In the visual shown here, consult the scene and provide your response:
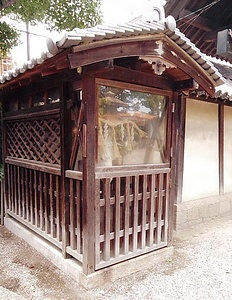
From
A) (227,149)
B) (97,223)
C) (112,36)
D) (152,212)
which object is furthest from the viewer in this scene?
(227,149)

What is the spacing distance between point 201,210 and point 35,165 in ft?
12.4

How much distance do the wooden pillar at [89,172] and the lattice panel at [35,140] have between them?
757 mm

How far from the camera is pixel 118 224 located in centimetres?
345

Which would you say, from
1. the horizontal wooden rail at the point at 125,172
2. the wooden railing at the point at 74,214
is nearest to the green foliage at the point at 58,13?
the wooden railing at the point at 74,214

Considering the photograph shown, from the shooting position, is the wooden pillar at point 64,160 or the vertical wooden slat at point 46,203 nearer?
the wooden pillar at point 64,160

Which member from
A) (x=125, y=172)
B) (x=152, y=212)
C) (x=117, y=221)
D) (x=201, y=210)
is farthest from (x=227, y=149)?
(x=117, y=221)

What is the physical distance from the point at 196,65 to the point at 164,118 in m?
0.93

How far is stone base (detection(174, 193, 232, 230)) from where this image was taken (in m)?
5.34

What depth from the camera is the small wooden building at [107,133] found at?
283 cm

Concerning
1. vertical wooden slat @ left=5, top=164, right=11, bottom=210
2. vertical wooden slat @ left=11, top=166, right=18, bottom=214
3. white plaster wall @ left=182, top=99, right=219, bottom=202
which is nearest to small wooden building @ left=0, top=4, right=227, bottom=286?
vertical wooden slat @ left=11, top=166, right=18, bottom=214

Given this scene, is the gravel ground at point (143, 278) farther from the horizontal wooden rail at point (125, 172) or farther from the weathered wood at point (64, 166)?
the horizontal wooden rail at point (125, 172)

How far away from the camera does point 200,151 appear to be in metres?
5.66

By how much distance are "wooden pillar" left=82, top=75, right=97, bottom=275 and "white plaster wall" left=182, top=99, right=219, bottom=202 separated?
284 centimetres

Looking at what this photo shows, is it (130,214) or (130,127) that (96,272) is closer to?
(130,214)
